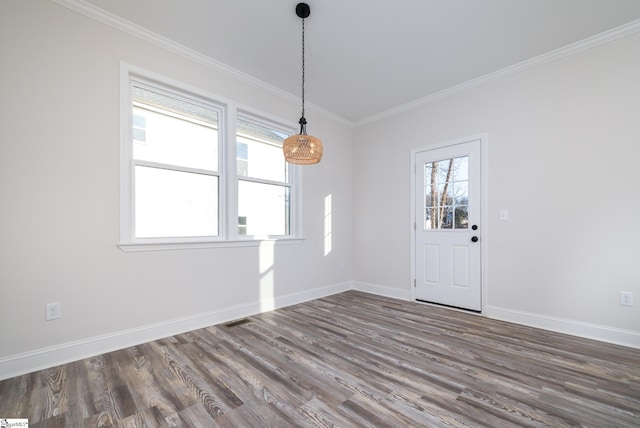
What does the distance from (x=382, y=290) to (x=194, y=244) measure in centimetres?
288

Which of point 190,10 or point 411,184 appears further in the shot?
point 411,184

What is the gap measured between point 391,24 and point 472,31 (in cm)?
79

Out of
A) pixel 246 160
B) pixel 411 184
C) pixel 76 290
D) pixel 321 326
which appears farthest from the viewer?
pixel 411 184

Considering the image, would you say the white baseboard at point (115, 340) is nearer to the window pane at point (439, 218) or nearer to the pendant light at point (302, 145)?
the pendant light at point (302, 145)

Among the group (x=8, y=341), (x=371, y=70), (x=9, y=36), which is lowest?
(x=8, y=341)

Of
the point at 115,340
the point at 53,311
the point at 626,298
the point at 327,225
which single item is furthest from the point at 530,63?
the point at 53,311

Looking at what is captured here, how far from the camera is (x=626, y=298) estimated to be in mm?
2637

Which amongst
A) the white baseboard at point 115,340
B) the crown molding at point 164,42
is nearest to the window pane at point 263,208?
the white baseboard at point 115,340

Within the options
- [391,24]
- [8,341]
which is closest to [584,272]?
[391,24]

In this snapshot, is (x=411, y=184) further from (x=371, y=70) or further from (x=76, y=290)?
(x=76, y=290)

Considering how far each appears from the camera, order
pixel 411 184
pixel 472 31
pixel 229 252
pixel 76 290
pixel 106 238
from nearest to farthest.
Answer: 1. pixel 76 290
2. pixel 106 238
3. pixel 472 31
4. pixel 229 252
5. pixel 411 184

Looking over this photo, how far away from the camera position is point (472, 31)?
2.72m

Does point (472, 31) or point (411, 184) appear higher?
Result: point (472, 31)

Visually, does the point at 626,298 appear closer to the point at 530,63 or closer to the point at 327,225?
the point at 530,63
